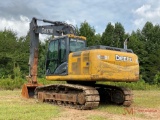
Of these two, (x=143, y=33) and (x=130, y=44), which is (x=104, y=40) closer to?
(x=130, y=44)

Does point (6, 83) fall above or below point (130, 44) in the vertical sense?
below

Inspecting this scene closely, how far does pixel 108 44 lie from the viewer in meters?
56.7

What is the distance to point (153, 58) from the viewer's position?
56688 mm

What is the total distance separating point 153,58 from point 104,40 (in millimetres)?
9568

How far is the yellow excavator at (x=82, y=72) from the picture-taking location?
36.3 ft

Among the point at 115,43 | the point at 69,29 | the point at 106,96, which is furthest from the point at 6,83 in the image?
the point at 115,43

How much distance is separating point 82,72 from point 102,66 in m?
0.87

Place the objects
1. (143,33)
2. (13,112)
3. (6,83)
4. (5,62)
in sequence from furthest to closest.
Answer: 1. (143,33)
2. (5,62)
3. (6,83)
4. (13,112)

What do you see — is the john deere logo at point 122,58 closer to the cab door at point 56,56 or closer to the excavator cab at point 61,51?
the excavator cab at point 61,51

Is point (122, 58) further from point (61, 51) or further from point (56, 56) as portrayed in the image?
point (56, 56)

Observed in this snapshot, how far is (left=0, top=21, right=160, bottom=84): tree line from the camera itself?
163ft

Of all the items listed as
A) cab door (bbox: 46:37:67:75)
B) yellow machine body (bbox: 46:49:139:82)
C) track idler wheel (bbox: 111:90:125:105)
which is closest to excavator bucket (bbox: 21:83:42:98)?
cab door (bbox: 46:37:67:75)

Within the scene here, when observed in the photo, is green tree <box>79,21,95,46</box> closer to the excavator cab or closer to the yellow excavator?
the yellow excavator

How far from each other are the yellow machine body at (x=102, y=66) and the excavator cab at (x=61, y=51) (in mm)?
428
